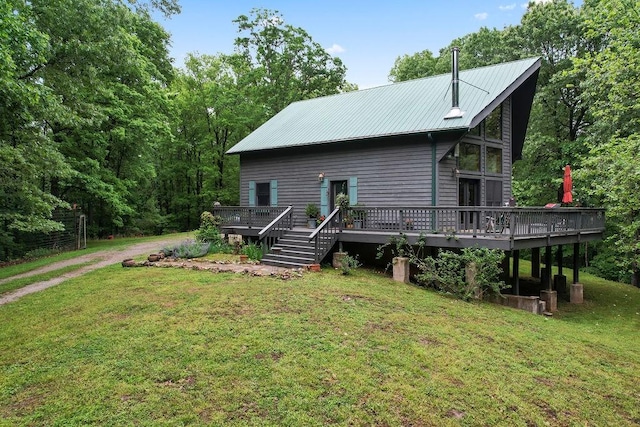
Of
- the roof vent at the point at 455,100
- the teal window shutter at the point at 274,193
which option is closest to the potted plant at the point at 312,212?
the teal window shutter at the point at 274,193

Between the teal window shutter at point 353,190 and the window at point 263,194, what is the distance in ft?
13.9

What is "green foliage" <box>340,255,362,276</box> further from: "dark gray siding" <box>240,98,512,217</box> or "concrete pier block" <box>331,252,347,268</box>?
"dark gray siding" <box>240,98,512,217</box>

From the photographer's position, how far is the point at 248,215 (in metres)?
14.5

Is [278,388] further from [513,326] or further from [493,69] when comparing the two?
[493,69]

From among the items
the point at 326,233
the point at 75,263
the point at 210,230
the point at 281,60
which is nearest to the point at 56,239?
the point at 75,263

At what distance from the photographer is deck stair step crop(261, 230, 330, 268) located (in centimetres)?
1141

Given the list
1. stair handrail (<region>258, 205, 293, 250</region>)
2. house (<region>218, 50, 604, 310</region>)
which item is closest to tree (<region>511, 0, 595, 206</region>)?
house (<region>218, 50, 604, 310</region>)

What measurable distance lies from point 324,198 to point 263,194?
3.40 m

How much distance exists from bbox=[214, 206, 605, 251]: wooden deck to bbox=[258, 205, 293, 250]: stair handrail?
1.27 ft

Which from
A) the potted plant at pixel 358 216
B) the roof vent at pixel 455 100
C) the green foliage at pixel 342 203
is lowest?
the potted plant at pixel 358 216

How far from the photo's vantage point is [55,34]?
12234 mm

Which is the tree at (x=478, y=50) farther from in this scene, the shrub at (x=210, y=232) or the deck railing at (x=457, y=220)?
the shrub at (x=210, y=232)

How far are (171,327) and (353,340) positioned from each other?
9.75 feet

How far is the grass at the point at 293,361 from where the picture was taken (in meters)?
4.37
